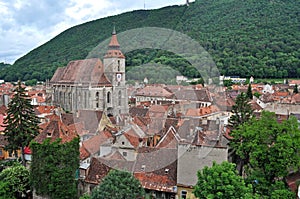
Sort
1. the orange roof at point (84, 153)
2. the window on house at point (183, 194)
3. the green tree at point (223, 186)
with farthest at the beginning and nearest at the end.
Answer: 1. the orange roof at point (84, 153)
2. the window on house at point (183, 194)
3. the green tree at point (223, 186)

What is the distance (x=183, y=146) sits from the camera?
73.1 feet

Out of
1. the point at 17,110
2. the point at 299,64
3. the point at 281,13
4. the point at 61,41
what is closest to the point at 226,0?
the point at 281,13

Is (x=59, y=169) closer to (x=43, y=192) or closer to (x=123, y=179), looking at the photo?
(x=43, y=192)

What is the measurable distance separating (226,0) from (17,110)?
16805 cm

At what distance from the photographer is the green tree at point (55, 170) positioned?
23328mm

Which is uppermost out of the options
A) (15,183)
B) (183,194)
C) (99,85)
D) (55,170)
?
(99,85)

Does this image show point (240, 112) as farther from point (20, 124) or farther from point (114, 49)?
point (114, 49)

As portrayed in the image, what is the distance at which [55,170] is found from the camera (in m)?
23.4

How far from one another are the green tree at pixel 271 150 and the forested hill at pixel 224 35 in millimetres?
86315

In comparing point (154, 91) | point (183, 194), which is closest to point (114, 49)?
point (154, 91)

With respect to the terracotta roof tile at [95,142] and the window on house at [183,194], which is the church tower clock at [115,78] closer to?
the terracotta roof tile at [95,142]

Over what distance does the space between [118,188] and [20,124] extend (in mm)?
15333

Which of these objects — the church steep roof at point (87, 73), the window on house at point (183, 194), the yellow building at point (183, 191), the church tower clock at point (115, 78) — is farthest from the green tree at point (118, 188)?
the church steep roof at point (87, 73)

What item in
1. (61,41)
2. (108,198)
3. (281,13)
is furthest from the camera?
(281,13)
